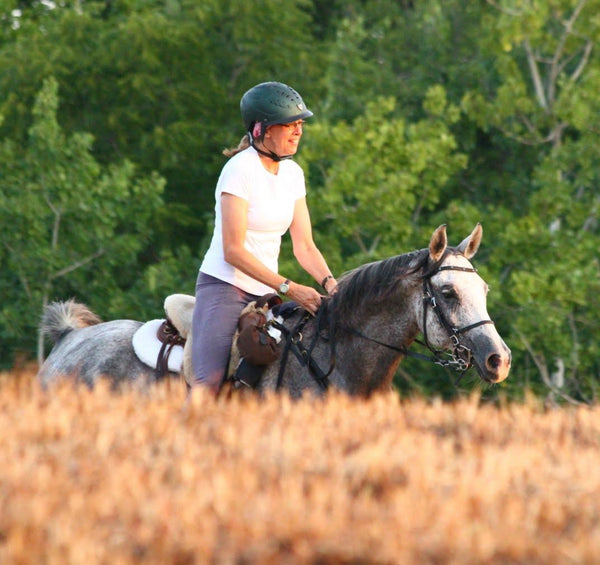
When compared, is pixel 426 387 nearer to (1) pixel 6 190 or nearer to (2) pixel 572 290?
(2) pixel 572 290

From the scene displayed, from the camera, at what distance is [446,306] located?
725cm

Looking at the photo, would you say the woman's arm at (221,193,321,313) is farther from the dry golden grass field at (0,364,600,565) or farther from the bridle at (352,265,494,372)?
the dry golden grass field at (0,364,600,565)

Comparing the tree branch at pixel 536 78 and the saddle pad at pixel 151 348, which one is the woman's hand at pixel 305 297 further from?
the tree branch at pixel 536 78

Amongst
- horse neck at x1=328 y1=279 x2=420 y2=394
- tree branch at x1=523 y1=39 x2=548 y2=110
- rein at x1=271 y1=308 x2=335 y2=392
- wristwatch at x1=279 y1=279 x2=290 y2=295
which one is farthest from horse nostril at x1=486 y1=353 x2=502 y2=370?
tree branch at x1=523 y1=39 x2=548 y2=110

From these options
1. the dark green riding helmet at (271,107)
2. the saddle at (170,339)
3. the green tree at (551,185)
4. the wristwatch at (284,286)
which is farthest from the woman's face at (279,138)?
the green tree at (551,185)

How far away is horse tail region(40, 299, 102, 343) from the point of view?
9.91m

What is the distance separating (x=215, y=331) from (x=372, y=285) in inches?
35.6

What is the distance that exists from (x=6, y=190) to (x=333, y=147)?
7382 mm

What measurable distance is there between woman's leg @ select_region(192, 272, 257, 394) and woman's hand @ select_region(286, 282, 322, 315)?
32 cm

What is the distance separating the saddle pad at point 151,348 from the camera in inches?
325

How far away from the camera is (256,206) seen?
24.0 feet

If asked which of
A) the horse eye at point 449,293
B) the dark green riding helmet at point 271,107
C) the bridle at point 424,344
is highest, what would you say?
the dark green riding helmet at point 271,107

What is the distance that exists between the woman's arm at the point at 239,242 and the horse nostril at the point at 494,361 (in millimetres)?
1174

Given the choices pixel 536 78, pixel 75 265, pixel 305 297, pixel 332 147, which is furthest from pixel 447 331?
pixel 536 78
